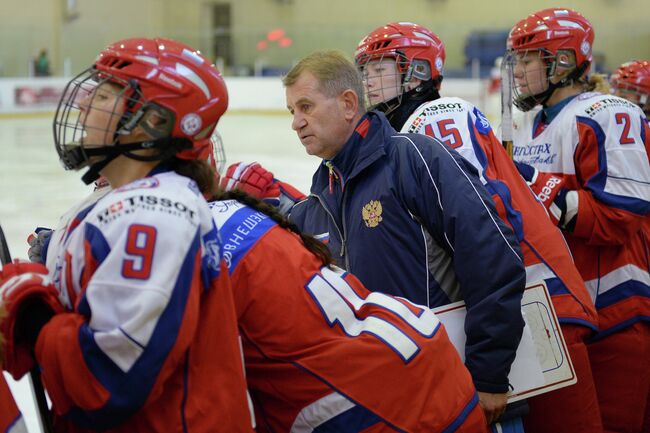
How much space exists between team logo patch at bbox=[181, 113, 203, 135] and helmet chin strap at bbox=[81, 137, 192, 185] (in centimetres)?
2

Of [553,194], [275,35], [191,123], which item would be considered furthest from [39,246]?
[275,35]

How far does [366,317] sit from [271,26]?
25.4 m

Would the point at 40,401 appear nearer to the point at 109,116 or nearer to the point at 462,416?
the point at 109,116

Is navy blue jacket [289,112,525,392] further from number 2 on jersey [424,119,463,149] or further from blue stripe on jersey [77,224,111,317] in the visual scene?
blue stripe on jersey [77,224,111,317]

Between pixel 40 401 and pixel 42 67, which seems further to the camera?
pixel 42 67

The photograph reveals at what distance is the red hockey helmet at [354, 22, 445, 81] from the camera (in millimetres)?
3060

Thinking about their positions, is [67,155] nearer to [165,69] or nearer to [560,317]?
[165,69]

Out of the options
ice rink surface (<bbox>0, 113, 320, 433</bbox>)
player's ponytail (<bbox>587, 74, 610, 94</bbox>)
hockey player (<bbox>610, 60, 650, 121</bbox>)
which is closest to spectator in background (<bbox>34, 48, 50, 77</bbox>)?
ice rink surface (<bbox>0, 113, 320, 433</bbox>)

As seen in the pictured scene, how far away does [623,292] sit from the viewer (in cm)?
307

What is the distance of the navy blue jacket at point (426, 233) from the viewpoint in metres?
2.07

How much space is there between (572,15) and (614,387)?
144 centimetres

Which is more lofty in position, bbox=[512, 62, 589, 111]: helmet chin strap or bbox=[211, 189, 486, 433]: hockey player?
bbox=[512, 62, 589, 111]: helmet chin strap

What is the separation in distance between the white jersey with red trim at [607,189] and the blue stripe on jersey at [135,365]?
1.88 meters

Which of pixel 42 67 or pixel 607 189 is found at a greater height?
pixel 607 189
